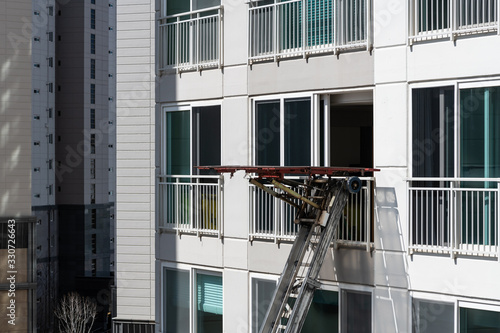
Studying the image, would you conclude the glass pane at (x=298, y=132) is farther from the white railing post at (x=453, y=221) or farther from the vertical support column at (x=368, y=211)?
the white railing post at (x=453, y=221)

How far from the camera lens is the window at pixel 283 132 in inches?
530

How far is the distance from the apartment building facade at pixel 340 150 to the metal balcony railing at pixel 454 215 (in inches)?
0.7

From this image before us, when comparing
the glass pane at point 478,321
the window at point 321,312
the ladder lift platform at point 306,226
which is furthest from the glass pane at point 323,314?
the glass pane at point 478,321

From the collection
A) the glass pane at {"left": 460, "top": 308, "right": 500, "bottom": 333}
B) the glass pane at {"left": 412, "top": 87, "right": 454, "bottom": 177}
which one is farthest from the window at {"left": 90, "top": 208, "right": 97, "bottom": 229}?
the glass pane at {"left": 460, "top": 308, "right": 500, "bottom": 333}

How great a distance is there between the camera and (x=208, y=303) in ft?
50.1

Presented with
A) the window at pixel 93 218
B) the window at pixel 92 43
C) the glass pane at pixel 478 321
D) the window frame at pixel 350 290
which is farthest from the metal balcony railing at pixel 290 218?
the window at pixel 92 43

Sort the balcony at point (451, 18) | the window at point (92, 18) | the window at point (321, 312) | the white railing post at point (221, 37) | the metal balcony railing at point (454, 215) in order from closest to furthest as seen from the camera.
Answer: the metal balcony railing at point (454, 215) < the balcony at point (451, 18) < the window at point (321, 312) < the white railing post at point (221, 37) < the window at point (92, 18)

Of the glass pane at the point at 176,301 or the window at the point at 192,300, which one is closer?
the window at the point at 192,300

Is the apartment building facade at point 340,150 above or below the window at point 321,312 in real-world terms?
above

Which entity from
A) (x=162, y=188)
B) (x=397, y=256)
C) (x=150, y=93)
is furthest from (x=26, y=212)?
(x=397, y=256)

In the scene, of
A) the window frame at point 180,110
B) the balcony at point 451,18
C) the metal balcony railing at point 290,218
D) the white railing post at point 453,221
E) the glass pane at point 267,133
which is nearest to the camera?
the balcony at point 451,18

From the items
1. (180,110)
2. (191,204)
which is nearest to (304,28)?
(180,110)

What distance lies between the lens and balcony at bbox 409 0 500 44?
37.0 feet

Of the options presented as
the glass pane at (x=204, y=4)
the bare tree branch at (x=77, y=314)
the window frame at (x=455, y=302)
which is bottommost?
the bare tree branch at (x=77, y=314)
